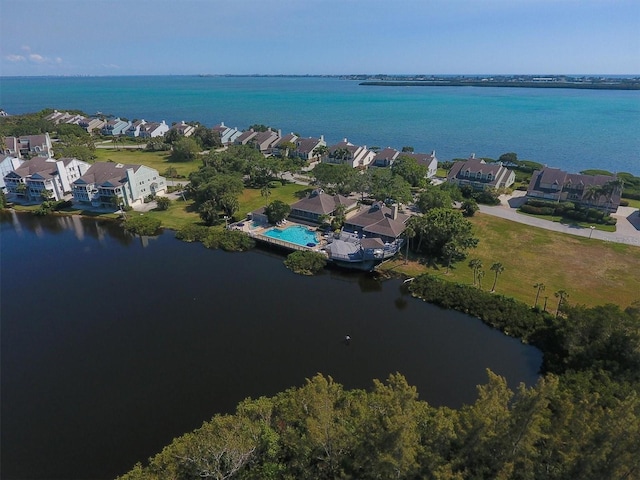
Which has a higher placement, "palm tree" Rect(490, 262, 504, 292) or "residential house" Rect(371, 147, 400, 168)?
"residential house" Rect(371, 147, 400, 168)

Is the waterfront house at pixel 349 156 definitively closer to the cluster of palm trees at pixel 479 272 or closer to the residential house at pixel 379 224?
the residential house at pixel 379 224

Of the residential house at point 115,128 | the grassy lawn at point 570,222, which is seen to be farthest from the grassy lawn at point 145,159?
the grassy lawn at point 570,222

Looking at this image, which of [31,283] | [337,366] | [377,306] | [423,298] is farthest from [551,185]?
[31,283]

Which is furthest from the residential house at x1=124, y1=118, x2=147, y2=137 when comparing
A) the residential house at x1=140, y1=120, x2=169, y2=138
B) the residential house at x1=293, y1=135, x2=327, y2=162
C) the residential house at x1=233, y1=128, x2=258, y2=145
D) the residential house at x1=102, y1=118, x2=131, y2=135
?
the residential house at x1=293, y1=135, x2=327, y2=162

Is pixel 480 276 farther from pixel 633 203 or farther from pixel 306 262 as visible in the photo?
pixel 633 203

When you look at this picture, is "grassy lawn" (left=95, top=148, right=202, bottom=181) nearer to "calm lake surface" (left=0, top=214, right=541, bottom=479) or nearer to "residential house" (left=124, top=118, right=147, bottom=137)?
"residential house" (left=124, top=118, right=147, bottom=137)

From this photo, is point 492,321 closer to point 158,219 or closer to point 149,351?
point 149,351

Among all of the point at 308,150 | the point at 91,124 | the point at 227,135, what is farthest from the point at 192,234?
the point at 91,124
